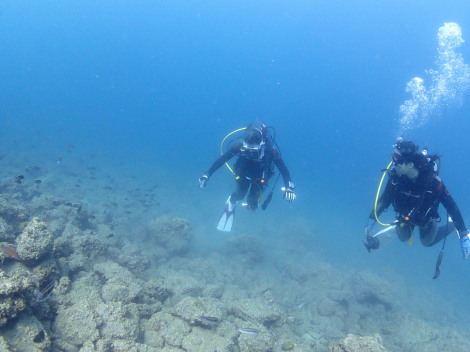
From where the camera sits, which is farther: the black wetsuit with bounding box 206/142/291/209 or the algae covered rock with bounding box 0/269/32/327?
the black wetsuit with bounding box 206/142/291/209

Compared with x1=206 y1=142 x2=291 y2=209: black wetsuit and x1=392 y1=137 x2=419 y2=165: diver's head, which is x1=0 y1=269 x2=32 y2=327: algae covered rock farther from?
x1=392 y1=137 x2=419 y2=165: diver's head

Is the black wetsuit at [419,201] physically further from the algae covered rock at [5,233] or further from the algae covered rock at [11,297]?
the algae covered rock at [5,233]

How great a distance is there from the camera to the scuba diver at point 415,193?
21.0 ft

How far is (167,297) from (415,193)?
5.85 meters

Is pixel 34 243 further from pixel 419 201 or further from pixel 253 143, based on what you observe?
pixel 419 201

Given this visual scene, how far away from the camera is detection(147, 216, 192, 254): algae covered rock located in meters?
11.5

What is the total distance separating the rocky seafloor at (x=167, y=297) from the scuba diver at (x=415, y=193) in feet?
9.73

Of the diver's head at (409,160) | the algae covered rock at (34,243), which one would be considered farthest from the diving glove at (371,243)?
the algae covered rock at (34,243)

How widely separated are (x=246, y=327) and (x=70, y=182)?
16309 millimetres

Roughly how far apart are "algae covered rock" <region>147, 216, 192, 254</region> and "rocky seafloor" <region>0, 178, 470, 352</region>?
39 mm

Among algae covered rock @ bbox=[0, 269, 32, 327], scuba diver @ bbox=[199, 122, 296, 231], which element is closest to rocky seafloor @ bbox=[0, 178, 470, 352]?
algae covered rock @ bbox=[0, 269, 32, 327]

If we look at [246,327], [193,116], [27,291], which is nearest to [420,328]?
[246,327]

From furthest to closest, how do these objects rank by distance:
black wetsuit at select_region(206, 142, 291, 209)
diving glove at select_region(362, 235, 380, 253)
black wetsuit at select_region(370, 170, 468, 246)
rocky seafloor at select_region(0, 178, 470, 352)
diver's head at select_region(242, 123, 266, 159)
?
black wetsuit at select_region(206, 142, 291, 209) → diver's head at select_region(242, 123, 266, 159) → diving glove at select_region(362, 235, 380, 253) → black wetsuit at select_region(370, 170, 468, 246) → rocky seafloor at select_region(0, 178, 470, 352)

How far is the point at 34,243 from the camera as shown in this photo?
4.77 m
